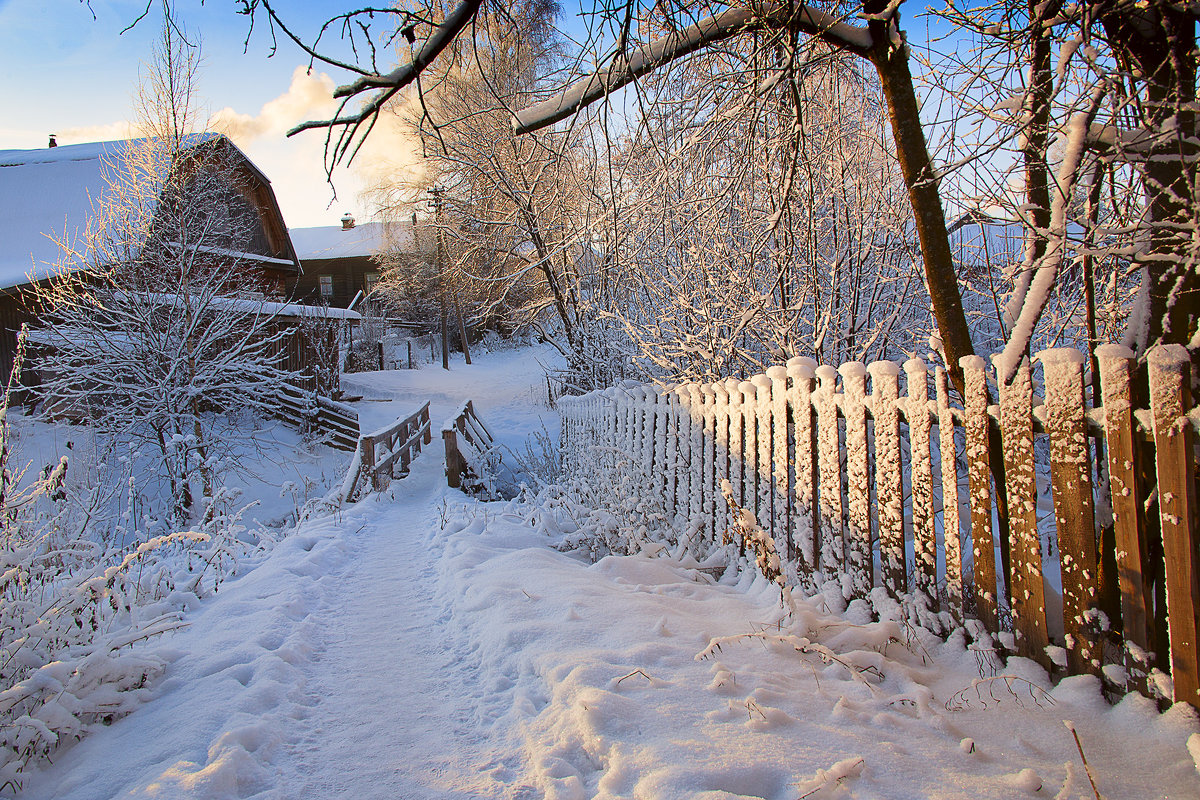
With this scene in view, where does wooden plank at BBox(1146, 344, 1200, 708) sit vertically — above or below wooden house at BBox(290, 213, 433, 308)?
below

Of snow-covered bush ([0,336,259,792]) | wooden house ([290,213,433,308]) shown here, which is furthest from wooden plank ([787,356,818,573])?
wooden house ([290,213,433,308])

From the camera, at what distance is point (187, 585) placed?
3.99 meters

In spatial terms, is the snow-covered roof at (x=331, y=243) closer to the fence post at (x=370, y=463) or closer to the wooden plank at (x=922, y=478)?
the fence post at (x=370, y=463)

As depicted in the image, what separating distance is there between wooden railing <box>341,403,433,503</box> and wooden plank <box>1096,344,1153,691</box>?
8.04 m

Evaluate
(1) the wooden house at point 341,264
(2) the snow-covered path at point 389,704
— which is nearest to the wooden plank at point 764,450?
(2) the snow-covered path at point 389,704

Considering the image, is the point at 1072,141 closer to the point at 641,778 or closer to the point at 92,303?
the point at 641,778

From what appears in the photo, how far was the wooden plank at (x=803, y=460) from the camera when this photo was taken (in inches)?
119

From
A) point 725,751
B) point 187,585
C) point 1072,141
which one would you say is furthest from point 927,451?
point 187,585

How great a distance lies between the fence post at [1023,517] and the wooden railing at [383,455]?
7.72 m

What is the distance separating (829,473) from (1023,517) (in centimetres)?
85

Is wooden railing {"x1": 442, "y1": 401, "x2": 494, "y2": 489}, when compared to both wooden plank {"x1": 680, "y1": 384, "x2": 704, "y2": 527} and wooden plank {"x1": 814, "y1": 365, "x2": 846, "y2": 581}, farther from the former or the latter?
wooden plank {"x1": 814, "y1": 365, "x2": 846, "y2": 581}

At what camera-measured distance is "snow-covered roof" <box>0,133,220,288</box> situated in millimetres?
14867

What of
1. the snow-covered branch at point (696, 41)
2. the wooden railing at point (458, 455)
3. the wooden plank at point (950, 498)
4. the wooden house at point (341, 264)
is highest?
the wooden house at point (341, 264)

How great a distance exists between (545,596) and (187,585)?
8.47 ft
